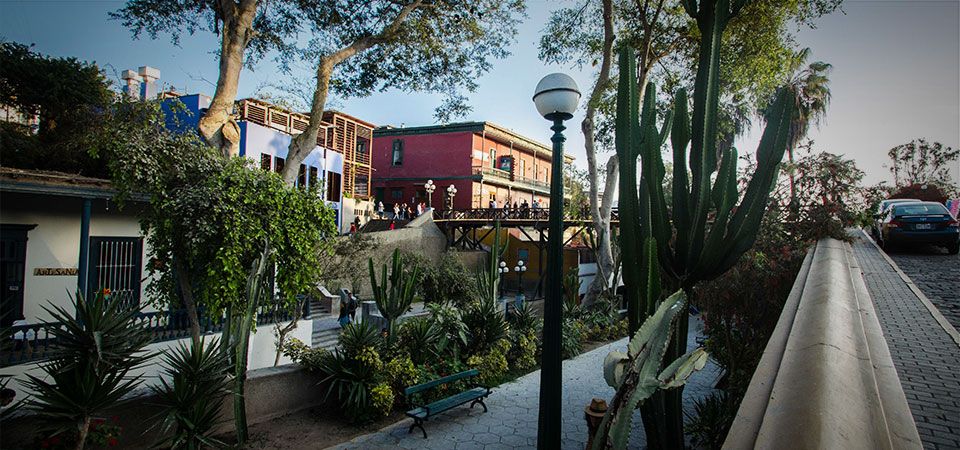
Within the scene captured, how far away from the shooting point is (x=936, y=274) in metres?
8.81

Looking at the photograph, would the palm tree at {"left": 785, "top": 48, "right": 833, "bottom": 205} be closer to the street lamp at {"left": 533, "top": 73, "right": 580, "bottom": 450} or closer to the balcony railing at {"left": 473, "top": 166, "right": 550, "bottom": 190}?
the balcony railing at {"left": 473, "top": 166, "right": 550, "bottom": 190}

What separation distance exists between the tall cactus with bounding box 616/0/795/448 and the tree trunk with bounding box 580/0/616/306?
1106 centimetres

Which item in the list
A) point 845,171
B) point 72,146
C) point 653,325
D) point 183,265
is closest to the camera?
point 653,325

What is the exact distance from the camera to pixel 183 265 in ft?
27.3

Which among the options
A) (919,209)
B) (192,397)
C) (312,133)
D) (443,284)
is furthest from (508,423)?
(443,284)

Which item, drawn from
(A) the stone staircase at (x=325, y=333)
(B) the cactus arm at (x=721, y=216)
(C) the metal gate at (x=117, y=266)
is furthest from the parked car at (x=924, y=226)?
(C) the metal gate at (x=117, y=266)

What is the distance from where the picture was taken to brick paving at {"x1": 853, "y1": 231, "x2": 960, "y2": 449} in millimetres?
Result: 3039

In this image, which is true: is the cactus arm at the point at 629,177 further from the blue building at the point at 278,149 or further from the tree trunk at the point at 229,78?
the blue building at the point at 278,149

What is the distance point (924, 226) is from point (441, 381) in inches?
491

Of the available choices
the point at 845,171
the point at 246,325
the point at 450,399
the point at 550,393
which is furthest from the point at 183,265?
the point at 845,171

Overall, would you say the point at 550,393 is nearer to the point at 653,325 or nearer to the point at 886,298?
the point at 653,325

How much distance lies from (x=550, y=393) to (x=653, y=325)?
238 centimetres

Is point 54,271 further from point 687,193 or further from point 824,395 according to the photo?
point 824,395

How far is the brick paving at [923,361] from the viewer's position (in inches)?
120
